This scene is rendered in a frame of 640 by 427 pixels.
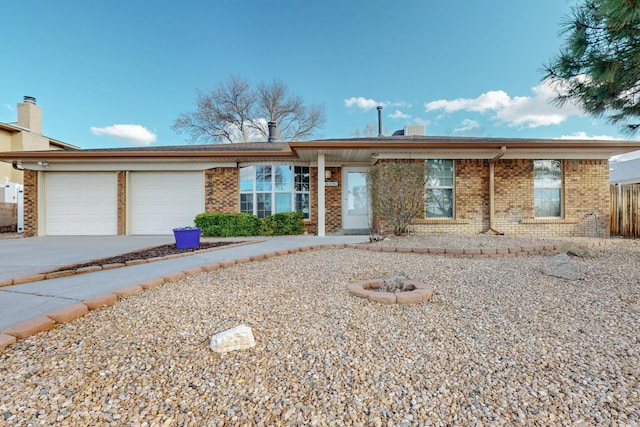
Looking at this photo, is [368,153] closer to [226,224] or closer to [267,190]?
[267,190]

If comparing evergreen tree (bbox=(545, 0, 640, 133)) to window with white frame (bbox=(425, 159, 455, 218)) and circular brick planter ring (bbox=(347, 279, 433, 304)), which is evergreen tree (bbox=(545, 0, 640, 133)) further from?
circular brick planter ring (bbox=(347, 279, 433, 304))

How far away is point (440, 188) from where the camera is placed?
8.33 meters

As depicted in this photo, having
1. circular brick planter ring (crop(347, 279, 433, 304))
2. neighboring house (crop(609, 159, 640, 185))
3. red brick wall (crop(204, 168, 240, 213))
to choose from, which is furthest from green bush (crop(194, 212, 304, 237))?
neighboring house (crop(609, 159, 640, 185))

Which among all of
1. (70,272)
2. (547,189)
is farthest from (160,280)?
(547,189)

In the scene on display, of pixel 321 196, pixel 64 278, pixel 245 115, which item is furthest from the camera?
pixel 245 115

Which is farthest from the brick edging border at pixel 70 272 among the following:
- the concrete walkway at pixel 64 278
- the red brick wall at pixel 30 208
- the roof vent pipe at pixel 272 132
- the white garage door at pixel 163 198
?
the roof vent pipe at pixel 272 132

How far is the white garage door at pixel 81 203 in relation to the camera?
360 inches

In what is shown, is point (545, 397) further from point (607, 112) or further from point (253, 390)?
point (607, 112)

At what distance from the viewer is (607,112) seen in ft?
19.2

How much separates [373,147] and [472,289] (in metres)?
5.04

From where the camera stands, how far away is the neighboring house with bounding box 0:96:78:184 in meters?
14.4

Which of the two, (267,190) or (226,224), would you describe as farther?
(267,190)

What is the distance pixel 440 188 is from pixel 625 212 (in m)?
5.35

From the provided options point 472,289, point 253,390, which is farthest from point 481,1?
point 253,390
